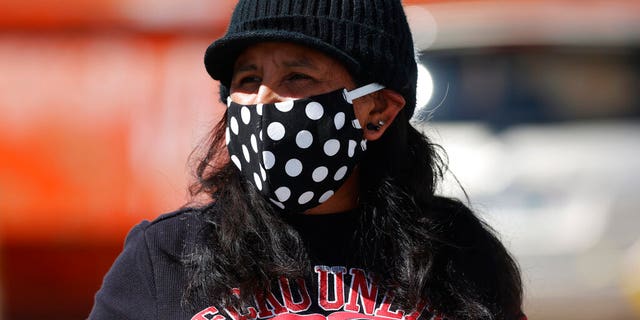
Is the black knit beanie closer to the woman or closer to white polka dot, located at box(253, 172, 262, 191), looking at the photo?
the woman

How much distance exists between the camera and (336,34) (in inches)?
83.0

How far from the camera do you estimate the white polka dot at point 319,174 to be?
84.4 inches

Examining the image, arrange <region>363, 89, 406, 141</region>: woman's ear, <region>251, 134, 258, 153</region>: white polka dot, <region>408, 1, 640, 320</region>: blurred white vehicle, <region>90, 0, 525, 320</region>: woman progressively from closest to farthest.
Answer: <region>90, 0, 525, 320</region>: woman → <region>251, 134, 258, 153</region>: white polka dot → <region>363, 89, 406, 141</region>: woman's ear → <region>408, 1, 640, 320</region>: blurred white vehicle

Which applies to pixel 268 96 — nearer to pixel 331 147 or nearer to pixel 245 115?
pixel 245 115

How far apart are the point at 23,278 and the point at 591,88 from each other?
3.05m

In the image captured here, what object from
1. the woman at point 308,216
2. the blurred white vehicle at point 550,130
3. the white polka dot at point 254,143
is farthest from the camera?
the blurred white vehicle at point 550,130

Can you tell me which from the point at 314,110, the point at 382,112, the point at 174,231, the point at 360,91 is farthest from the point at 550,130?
the point at 174,231

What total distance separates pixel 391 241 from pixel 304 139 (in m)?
0.36

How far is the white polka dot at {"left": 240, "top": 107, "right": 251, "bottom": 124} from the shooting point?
2125 millimetres

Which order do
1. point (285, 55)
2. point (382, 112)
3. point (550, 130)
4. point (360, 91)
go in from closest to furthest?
point (285, 55), point (360, 91), point (382, 112), point (550, 130)

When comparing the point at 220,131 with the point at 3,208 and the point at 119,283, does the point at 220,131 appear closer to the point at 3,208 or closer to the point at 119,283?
the point at 119,283

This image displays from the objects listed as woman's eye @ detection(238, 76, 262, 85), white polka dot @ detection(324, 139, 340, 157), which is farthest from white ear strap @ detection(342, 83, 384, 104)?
woman's eye @ detection(238, 76, 262, 85)

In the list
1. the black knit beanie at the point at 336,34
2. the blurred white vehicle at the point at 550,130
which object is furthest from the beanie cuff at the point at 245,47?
the blurred white vehicle at the point at 550,130

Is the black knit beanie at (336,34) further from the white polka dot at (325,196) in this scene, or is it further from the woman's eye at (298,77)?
the white polka dot at (325,196)
